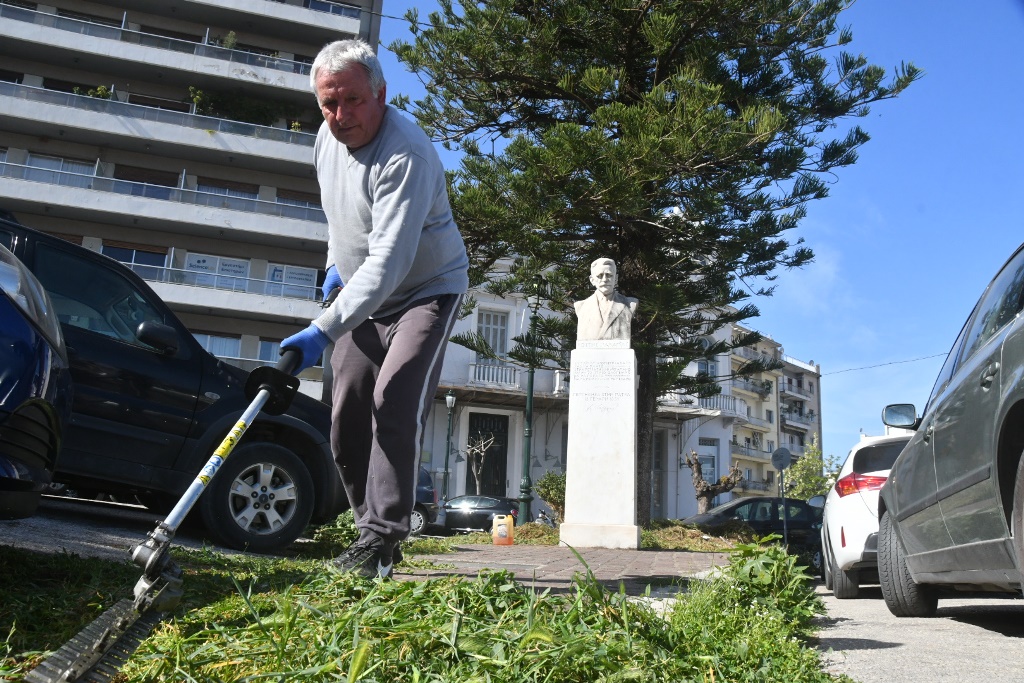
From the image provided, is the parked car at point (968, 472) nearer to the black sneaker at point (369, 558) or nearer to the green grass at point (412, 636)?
the green grass at point (412, 636)

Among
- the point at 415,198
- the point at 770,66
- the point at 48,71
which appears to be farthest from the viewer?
the point at 48,71

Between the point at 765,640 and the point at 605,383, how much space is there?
952 centimetres

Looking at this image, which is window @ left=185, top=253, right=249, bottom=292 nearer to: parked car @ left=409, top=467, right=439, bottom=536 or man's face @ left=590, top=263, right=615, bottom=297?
parked car @ left=409, top=467, right=439, bottom=536

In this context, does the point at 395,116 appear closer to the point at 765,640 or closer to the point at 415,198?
the point at 415,198

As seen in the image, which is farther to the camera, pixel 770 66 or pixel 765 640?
pixel 770 66

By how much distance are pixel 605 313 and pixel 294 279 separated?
2318 centimetres

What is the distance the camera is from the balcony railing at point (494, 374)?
35.2 meters

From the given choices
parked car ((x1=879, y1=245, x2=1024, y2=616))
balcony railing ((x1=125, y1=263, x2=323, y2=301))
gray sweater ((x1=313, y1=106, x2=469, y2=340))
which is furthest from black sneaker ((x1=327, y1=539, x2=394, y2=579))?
balcony railing ((x1=125, y1=263, x2=323, y2=301))

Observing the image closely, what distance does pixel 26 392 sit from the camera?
300cm

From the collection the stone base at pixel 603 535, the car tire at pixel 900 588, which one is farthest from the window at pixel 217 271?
the car tire at pixel 900 588

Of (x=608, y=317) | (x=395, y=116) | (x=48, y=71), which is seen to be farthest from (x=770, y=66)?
(x=48, y=71)

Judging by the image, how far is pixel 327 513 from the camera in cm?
612

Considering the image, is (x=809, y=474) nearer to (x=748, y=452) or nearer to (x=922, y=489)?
(x=748, y=452)

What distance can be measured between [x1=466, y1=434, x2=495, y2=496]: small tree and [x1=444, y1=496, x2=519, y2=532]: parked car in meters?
9.31
